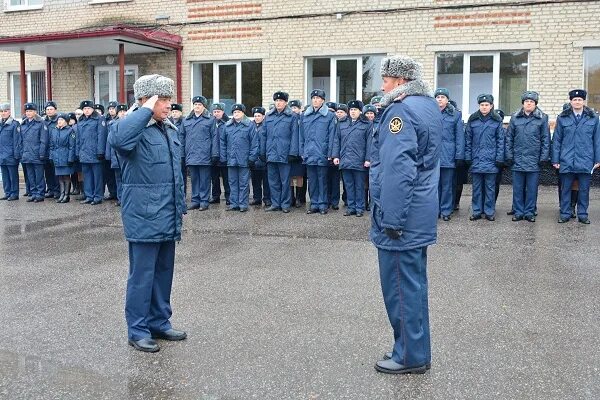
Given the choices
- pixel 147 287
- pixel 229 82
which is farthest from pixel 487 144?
pixel 229 82

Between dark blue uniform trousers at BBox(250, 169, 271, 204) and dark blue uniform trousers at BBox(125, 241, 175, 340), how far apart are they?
7.60 m

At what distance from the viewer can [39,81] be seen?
65.8 feet

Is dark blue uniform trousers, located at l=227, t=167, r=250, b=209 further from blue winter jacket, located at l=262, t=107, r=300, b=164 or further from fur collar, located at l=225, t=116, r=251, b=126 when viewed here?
fur collar, located at l=225, t=116, r=251, b=126

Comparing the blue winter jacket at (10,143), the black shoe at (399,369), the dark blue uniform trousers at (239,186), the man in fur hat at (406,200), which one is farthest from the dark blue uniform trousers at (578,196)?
the blue winter jacket at (10,143)

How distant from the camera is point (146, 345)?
4695 mm

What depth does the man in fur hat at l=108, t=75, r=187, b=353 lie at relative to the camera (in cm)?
463

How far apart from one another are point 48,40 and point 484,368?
14.8 metres

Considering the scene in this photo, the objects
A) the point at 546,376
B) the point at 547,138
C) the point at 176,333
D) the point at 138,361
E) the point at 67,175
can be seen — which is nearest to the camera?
the point at 546,376

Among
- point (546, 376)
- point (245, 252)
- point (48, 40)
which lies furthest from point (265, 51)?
point (546, 376)

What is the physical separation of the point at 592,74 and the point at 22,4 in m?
16.5

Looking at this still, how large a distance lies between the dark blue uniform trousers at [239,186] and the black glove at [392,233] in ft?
25.7

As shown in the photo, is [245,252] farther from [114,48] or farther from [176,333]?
[114,48]

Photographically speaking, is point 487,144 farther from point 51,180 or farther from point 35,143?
point 51,180

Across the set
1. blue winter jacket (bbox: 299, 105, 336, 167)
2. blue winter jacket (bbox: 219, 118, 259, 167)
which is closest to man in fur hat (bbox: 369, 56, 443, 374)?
blue winter jacket (bbox: 299, 105, 336, 167)
